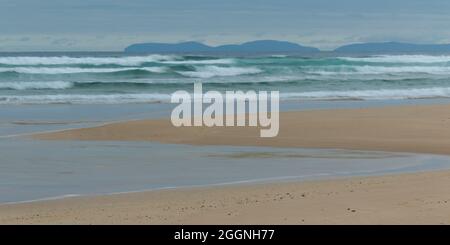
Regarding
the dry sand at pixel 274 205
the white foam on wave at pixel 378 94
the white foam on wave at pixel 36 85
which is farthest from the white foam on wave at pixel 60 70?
the dry sand at pixel 274 205

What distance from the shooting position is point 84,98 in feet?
75.3

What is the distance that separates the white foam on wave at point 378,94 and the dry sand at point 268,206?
15800 millimetres

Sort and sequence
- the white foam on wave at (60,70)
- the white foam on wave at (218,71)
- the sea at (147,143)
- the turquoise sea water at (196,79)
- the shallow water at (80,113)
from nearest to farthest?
the sea at (147,143) < the shallow water at (80,113) < the turquoise sea water at (196,79) < the white foam on wave at (60,70) < the white foam on wave at (218,71)

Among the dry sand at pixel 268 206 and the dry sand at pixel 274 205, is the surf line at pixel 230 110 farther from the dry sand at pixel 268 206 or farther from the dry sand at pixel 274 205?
the dry sand at pixel 268 206

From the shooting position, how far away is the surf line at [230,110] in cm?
1502

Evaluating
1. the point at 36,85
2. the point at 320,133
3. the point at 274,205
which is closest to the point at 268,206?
the point at 274,205

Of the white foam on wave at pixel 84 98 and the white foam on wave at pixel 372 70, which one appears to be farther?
the white foam on wave at pixel 372 70

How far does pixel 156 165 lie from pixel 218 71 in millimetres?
A: 28949

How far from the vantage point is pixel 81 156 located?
1068 cm

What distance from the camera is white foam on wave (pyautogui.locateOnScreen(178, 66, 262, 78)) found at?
120 feet

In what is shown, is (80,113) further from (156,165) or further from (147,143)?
(156,165)

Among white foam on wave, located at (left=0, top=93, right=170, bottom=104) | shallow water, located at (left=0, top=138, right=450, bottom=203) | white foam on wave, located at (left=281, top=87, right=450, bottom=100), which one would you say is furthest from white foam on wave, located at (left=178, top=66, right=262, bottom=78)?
shallow water, located at (left=0, top=138, right=450, bottom=203)
